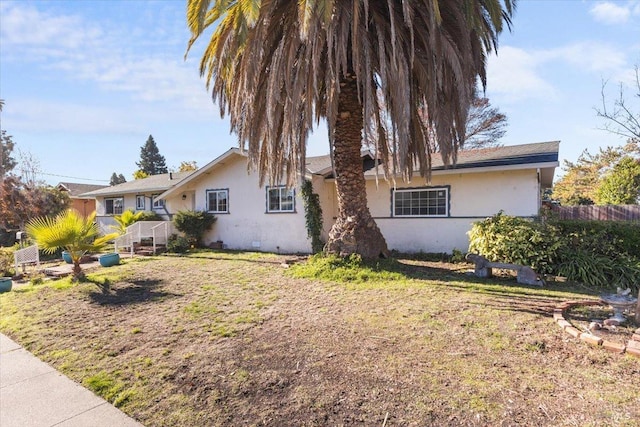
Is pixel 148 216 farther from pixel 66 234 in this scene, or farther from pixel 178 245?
pixel 66 234

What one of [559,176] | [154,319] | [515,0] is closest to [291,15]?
[515,0]

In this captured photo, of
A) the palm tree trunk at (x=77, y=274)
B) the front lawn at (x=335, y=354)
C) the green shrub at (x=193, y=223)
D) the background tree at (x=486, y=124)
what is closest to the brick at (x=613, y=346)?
the front lawn at (x=335, y=354)

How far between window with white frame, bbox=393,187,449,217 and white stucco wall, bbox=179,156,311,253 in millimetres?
3727

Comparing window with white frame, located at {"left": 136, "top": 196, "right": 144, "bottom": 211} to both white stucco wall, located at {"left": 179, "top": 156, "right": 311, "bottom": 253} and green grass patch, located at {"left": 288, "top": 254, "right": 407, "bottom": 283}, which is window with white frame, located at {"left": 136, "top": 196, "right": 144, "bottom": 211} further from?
green grass patch, located at {"left": 288, "top": 254, "right": 407, "bottom": 283}

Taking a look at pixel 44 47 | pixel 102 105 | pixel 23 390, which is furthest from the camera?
pixel 102 105

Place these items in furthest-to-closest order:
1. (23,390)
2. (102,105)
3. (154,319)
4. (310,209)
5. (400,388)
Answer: (102,105) → (310,209) → (154,319) → (23,390) → (400,388)

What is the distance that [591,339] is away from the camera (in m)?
3.93

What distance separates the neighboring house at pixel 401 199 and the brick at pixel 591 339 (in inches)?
270

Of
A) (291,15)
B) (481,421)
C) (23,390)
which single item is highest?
(291,15)

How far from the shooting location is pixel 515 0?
26.1 feet

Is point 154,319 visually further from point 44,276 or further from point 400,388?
point 44,276

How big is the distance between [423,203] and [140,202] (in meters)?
17.1

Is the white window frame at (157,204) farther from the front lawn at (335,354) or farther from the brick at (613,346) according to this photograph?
the brick at (613,346)

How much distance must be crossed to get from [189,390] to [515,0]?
33.4 ft
